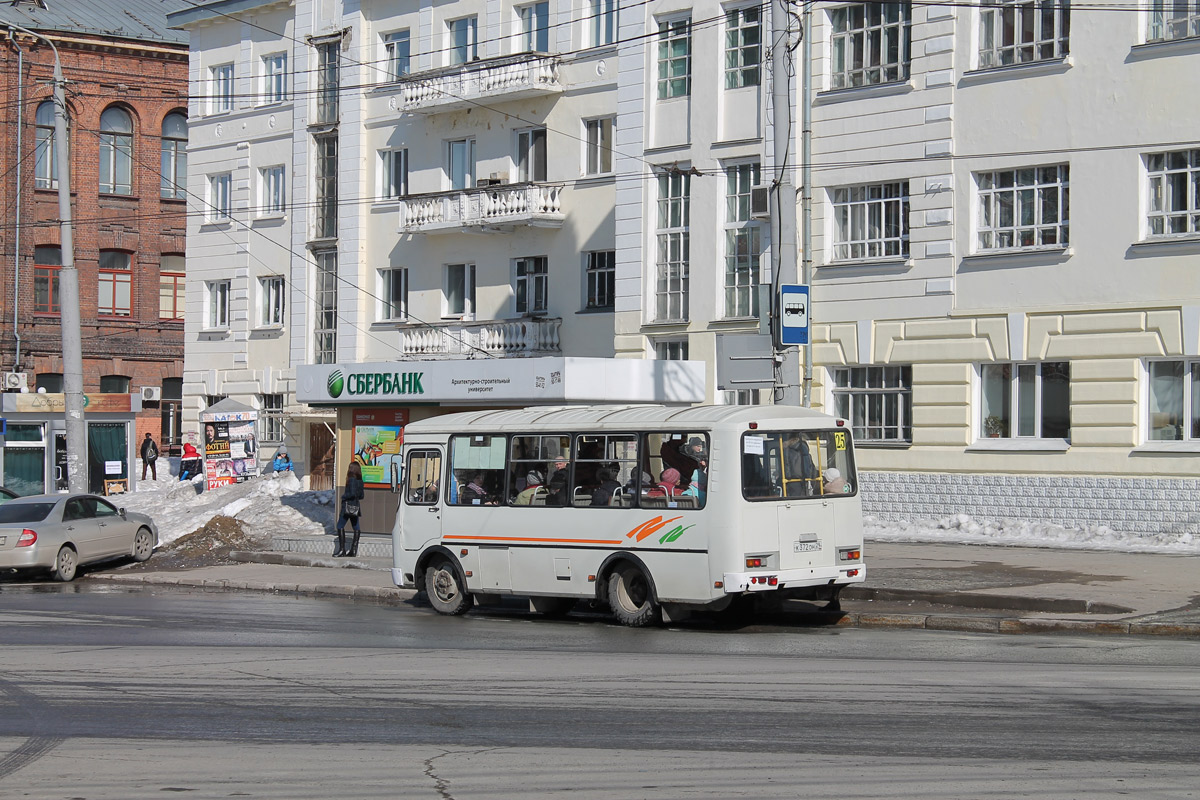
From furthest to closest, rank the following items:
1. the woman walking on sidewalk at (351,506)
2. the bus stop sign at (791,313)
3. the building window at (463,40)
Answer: the building window at (463,40) < the woman walking on sidewalk at (351,506) < the bus stop sign at (791,313)

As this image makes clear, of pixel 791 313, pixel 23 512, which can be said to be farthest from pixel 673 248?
pixel 23 512

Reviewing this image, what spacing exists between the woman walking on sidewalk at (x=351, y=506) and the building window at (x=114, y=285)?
3219 centimetres

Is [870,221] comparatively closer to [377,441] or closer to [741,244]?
[741,244]

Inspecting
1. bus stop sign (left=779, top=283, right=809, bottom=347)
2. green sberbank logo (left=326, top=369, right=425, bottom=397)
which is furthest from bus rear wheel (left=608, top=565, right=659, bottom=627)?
green sberbank logo (left=326, top=369, right=425, bottom=397)

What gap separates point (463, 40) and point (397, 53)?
2505 millimetres

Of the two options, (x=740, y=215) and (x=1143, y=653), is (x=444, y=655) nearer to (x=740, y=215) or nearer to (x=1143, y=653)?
(x=1143, y=653)

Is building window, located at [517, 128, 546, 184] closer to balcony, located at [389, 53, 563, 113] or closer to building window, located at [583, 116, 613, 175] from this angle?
balcony, located at [389, 53, 563, 113]

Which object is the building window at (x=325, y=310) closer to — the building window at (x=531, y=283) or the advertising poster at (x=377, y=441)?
the building window at (x=531, y=283)

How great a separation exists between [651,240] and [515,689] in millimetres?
20572

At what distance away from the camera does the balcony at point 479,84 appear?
33.4 meters

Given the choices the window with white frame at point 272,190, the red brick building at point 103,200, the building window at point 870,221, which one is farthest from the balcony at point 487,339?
the red brick building at point 103,200

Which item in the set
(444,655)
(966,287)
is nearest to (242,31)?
(966,287)

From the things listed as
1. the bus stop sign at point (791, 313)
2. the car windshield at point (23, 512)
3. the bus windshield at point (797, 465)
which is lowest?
the car windshield at point (23, 512)

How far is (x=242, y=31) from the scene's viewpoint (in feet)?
136
